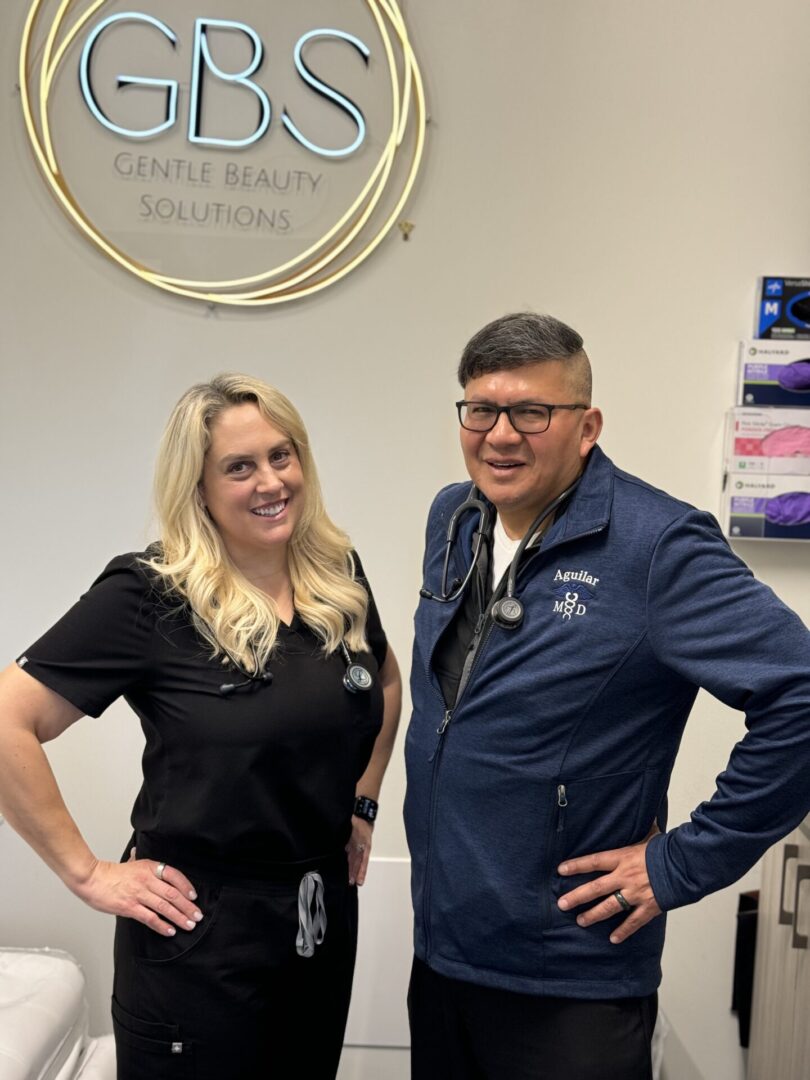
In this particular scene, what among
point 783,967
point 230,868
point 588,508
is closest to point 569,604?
point 588,508

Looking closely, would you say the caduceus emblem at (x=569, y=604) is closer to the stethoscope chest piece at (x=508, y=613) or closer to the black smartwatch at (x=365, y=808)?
the stethoscope chest piece at (x=508, y=613)

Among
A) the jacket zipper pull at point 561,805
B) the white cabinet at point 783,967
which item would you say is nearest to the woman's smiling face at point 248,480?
the jacket zipper pull at point 561,805

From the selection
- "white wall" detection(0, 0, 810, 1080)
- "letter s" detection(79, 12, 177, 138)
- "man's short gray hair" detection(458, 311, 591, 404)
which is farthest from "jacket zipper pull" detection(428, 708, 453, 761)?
"letter s" detection(79, 12, 177, 138)

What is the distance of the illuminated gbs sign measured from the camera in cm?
249

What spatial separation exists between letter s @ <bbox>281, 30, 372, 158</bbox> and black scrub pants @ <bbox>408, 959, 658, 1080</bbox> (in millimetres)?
1840

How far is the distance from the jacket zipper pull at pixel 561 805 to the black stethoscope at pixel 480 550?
9.4 inches

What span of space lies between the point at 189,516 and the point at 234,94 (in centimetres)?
129

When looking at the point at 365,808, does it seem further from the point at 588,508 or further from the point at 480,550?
the point at 588,508

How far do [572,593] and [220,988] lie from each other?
80 centimetres

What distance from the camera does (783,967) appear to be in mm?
2236

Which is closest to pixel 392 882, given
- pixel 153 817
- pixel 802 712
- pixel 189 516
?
pixel 153 817

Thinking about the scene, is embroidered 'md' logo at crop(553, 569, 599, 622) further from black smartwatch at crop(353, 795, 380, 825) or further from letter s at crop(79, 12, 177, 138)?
letter s at crop(79, 12, 177, 138)

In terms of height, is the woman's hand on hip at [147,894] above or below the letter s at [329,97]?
below

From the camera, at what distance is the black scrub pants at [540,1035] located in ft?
5.01
